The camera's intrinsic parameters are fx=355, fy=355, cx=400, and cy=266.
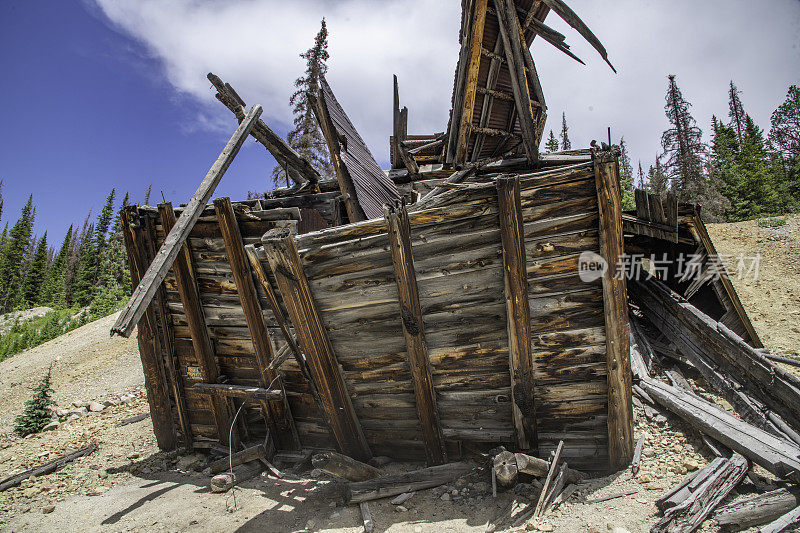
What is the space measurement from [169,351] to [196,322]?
73 cm

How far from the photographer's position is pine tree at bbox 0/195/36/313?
41891mm

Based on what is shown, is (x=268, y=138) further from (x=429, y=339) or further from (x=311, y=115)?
(x=311, y=115)

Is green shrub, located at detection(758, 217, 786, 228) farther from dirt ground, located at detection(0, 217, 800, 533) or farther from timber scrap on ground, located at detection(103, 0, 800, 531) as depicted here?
timber scrap on ground, located at detection(103, 0, 800, 531)

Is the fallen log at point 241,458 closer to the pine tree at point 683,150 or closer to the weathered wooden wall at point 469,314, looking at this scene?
the weathered wooden wall at point 469,314

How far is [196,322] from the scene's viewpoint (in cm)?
430

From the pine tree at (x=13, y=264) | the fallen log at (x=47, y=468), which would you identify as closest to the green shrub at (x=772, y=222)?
the fallen log at (x=47, y=468)

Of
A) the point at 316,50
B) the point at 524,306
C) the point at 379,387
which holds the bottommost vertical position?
the point at 379,387

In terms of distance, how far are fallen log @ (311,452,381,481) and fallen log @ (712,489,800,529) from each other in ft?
9.53

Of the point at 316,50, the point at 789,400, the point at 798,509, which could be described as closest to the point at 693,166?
the point at 316,50

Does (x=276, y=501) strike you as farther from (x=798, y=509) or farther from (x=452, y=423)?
(x=798, y=509)

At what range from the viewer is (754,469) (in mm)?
3342

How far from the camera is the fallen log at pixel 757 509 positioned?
269 centimetres

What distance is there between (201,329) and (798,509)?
5.78 meters

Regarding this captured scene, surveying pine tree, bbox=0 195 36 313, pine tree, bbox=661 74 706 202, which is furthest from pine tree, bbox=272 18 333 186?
pine tree, bbox=0 195 36 313
